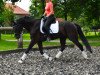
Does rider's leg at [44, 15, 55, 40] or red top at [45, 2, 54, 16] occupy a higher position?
red top at [45, 2, 54, 16]

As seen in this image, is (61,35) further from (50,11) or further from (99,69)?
(99,69)

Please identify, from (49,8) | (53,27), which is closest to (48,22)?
(53,27)

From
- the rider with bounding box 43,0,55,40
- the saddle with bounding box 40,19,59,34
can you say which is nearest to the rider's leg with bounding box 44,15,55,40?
the rider with bounding box 43,0,55,40

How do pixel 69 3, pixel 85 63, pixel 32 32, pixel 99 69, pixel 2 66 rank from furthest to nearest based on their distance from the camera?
pixel 69 3, pixel 32 32, pixel 85 63, pixel 2 66, pixel 99 69

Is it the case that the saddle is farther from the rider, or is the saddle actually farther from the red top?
the red top

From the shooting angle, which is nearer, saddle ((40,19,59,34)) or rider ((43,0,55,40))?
rider ((43,0,55,40))

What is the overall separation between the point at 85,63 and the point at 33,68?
2.32m

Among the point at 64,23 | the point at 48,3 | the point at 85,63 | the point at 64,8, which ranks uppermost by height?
the point at 48,3

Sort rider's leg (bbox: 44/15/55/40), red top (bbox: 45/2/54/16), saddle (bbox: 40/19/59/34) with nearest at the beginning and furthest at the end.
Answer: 1. red top (bbox: 45/2/54/16)
2. rider's leg (bbox: 44/15/55/40)
3. saddle (bbox: 40/19/59/34)

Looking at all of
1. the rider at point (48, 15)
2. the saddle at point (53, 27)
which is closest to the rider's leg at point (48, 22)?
the rider at point (48, 15)

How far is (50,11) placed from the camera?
1367 cm

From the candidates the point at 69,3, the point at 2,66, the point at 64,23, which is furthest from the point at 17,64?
the point at 69,3

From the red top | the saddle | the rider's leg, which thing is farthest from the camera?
the saddle

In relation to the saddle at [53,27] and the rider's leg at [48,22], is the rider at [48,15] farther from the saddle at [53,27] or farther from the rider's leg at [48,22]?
the saddle at [53,27]
